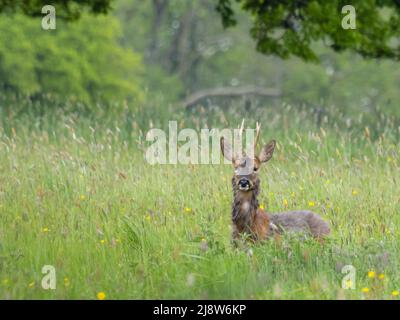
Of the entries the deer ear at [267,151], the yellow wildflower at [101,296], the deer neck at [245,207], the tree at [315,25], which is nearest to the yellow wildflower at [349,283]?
the deer neck at [245,207]

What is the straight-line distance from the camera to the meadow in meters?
6.30

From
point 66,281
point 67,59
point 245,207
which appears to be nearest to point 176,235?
point 245,207

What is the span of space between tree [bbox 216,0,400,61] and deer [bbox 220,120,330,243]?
703 cm

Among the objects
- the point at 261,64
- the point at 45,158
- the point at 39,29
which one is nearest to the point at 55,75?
the point at 39,29

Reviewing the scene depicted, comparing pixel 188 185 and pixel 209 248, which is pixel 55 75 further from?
pixel 209 248

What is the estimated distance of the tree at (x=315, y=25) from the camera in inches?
549

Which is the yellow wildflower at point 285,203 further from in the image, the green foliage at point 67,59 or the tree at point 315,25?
the green foliage at point 67,59

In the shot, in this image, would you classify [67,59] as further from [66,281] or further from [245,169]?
[66,281]

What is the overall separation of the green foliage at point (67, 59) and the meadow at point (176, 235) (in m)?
23.2

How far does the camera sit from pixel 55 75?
35.1 m

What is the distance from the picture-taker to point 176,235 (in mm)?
7406

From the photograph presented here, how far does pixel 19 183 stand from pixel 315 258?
3.81 meters
